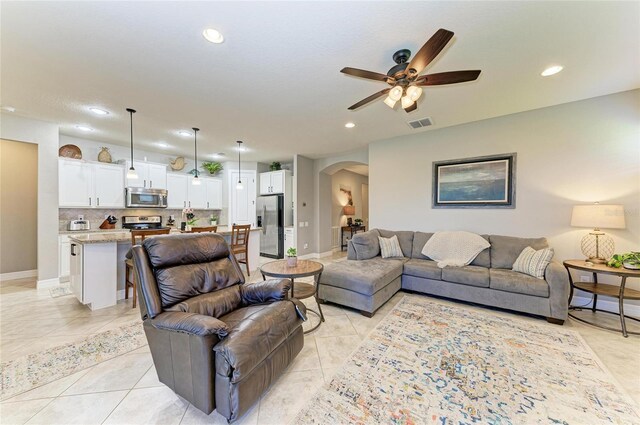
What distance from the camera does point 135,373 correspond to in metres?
1.91

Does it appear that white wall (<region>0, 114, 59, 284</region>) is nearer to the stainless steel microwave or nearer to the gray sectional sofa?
the stainless steel microwave

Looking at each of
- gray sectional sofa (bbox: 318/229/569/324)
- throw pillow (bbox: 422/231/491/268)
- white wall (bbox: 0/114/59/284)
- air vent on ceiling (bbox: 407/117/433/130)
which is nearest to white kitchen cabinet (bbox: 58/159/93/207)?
white wall (bbox: 0/114/59/284)

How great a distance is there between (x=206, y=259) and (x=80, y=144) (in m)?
4.98

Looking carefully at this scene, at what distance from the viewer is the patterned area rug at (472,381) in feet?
4.96

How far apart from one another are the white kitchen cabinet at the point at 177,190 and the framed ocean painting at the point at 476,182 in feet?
18.7

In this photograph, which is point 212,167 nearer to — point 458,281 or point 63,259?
point 63,259

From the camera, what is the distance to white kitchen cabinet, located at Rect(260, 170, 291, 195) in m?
6.36

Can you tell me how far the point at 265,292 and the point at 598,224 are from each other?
3782 millimetres

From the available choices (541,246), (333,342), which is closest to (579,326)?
(541,246)

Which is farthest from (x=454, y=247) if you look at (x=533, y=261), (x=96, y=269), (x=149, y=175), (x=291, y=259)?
(x=149, y=175)

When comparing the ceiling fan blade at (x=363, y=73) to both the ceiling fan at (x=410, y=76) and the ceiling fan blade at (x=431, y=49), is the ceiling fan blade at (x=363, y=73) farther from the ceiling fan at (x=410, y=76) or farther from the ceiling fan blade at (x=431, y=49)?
the ceiling fan blade at (x=431, y=49)

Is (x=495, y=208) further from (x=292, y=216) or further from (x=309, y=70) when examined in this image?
(x=292, y=216)

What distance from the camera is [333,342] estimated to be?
2354 mm

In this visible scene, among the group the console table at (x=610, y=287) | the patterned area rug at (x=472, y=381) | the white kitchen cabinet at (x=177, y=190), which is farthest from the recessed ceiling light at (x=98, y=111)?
the console table at (x=610, y=287)
